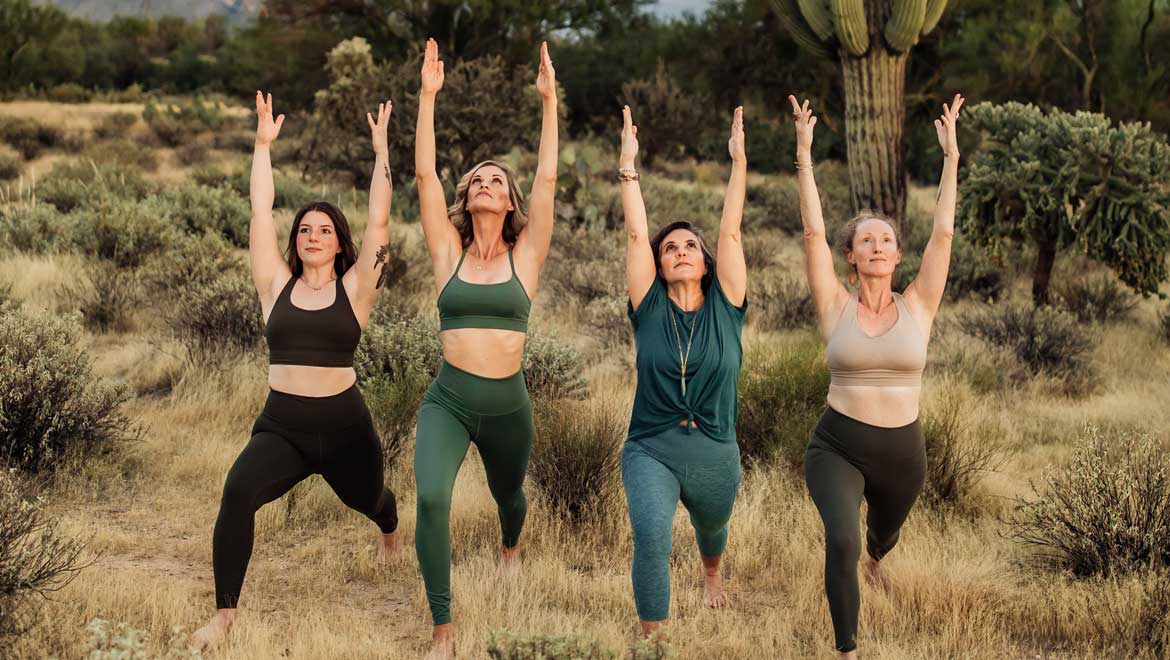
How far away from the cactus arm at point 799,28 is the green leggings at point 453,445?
27.5 feet

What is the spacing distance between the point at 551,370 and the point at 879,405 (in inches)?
140

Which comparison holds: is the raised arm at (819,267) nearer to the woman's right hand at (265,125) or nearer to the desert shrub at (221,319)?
the woman's right hand at (265,125)

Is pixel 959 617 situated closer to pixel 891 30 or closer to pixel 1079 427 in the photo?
pixel 1079 427

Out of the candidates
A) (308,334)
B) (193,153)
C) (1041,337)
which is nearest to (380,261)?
(308,334)

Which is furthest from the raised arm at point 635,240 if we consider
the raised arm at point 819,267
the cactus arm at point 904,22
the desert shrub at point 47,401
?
the cactus arm at point 904,22

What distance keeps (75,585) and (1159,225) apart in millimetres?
9659

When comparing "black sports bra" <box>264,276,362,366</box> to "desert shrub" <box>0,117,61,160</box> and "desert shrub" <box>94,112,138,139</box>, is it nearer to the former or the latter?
"desert shrub" <box>0,117,61,160</box>

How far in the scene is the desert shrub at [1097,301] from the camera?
416 inches

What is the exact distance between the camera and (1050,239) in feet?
34.0

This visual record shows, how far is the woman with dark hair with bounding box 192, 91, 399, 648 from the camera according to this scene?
4227 millimetres

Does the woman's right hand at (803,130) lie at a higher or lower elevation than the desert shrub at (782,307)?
higher

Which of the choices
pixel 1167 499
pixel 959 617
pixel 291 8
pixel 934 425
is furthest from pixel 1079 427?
pixel 291 8

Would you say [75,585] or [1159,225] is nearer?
[75,585]

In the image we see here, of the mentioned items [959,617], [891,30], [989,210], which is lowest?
[959,617]
